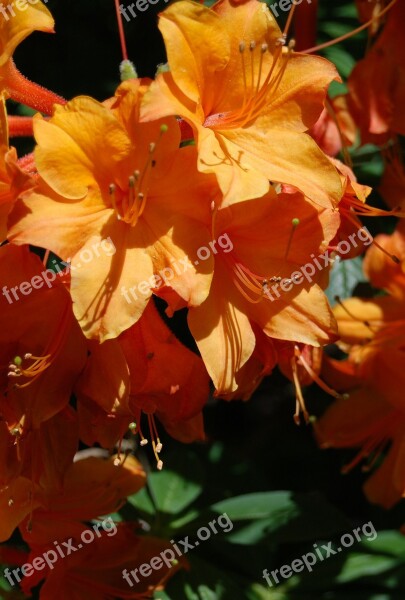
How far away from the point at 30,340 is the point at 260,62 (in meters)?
0.54

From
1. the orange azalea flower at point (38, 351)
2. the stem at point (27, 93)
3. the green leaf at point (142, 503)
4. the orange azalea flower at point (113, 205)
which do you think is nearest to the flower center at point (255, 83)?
the orange azalea flower at point (113, 205)

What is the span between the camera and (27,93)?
146cm

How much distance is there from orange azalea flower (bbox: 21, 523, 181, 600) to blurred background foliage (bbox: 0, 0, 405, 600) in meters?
0.05

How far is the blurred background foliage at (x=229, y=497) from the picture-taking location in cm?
187

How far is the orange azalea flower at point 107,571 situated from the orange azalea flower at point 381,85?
0.99 meters

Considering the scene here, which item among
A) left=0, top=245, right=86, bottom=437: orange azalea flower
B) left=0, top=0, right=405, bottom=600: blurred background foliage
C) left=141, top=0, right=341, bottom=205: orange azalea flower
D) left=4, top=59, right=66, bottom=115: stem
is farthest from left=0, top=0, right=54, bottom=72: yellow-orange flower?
left=0, top=0, right=405, bottom=600: blurred background foliage

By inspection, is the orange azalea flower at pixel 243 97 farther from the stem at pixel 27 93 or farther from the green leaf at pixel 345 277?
the green leaf at pixel 345 277

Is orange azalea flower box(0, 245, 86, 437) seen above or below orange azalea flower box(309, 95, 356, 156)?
below

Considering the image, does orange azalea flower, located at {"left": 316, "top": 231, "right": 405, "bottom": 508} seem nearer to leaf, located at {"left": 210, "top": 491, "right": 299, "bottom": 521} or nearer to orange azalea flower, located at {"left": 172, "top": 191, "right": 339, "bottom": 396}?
leaf, located at {"left": 210, "top": 491, "right": 299, "bottom": 521}

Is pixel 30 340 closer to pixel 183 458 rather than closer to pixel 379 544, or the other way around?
A: pixel 183 458

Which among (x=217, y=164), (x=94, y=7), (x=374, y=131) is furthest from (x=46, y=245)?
(x=374, y=131)

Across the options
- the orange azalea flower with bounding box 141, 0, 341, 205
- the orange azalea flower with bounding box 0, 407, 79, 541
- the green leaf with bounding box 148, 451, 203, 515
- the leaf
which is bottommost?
the green leaf with bounding box 148, 451, 203, 515

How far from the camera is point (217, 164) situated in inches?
50.2

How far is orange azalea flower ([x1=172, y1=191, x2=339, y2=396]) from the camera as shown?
139 cm
